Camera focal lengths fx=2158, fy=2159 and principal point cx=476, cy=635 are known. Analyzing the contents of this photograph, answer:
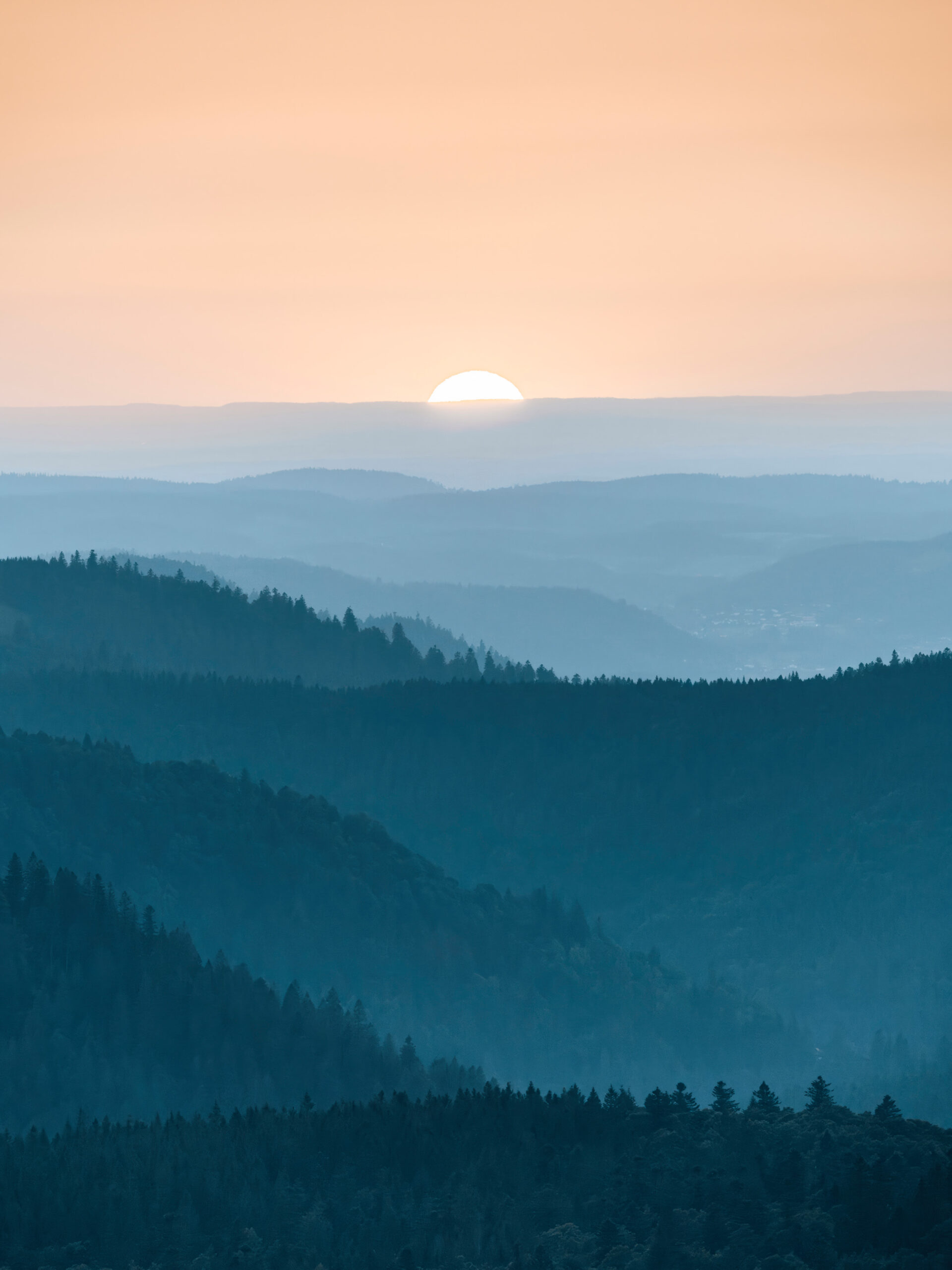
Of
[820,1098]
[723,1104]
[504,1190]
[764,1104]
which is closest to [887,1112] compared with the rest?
[820,1098]

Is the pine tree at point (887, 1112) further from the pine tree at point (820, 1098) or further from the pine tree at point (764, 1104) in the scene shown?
the pine tree at point (764, 1104)

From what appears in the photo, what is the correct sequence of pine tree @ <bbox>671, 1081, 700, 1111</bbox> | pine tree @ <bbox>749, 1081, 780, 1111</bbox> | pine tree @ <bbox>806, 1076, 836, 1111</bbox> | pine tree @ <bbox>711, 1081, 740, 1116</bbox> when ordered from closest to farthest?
pine tree @ <bbox>711, 1081, 740, 1116</bbox> < pine tree @ <bbox>749, 1081, 780, 1111</bbox> < pine tree @ <bbox>806, 1076, 836, 1111</bbox> < pine tree @ <bbox>671, 1081, 700, 1111</bbox>

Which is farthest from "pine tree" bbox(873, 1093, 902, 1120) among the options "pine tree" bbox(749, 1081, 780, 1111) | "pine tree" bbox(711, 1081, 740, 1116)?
"pine tree" bbox(711, 1081, 740, 1116)

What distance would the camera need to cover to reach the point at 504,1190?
138000mm

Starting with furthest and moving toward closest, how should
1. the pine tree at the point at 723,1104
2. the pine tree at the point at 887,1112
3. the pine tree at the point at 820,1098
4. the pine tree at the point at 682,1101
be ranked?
1. the pine tree at the point at 682,1101
2. the pine tree at the point at 820,1098
3. the pine tree at the point at 723,1104
4. the pine tree at the point at 887,1112

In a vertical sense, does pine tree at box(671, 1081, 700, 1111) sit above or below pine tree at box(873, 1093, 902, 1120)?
below

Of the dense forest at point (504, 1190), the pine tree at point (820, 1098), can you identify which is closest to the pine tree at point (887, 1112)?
the dense forest at point (504, 1190)

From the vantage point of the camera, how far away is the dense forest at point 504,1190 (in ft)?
394

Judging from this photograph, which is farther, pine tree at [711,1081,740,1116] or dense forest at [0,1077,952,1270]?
pine tree at [711,1081,740,1116]

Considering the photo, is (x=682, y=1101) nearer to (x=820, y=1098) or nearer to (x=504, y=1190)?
(x=820, y=1098)

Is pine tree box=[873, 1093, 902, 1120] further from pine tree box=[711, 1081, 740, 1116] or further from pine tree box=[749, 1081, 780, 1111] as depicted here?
pine tree box=[711, 1081, 740, 1116]

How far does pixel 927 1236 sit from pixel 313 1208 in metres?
42.6

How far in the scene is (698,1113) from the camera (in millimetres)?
144250

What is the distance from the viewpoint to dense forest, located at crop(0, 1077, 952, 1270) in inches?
4729
